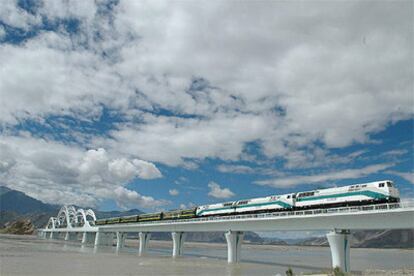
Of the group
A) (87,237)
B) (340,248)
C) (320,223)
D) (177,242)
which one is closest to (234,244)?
(320,223)

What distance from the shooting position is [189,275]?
41.7 m

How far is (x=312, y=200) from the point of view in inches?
1911

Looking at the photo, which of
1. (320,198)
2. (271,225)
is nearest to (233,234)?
(271,225)

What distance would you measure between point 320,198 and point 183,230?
124 feet

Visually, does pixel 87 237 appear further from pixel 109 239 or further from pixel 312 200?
pixel 312 200

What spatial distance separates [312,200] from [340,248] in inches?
305

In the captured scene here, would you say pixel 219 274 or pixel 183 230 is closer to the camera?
pixel 219 274

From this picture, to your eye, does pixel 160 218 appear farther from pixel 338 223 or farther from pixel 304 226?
pixel 338 223

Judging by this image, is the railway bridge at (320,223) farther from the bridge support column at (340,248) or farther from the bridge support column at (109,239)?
the bridge support column at (109,239)

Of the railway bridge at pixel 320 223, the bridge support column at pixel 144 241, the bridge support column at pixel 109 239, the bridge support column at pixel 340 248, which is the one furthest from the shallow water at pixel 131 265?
the bridge support column at pixel 109 239

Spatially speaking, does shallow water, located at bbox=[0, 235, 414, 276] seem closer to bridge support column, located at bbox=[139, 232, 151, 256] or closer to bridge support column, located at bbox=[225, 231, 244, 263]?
bridge support column, located at bbox=[225, 231, 244, 263]

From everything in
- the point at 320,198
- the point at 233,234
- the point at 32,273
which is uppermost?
the point at 320,198

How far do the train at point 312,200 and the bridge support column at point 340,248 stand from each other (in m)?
3.76

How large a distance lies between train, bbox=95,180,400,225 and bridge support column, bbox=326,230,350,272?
3.76m
